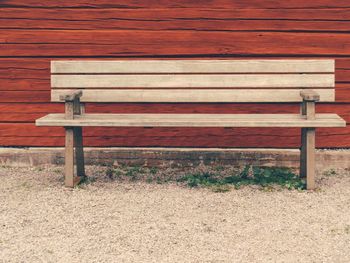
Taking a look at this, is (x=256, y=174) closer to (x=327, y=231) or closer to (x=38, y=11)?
(x=327, y=231)

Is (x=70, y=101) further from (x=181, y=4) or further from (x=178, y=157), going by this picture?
(x=181, y=4)

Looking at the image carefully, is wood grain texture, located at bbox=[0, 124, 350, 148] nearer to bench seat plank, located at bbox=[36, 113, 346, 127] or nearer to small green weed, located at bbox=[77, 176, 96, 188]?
small green weed, located at bbox=[77, 176, 96, 188]

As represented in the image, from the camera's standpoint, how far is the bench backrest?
4.85 metres

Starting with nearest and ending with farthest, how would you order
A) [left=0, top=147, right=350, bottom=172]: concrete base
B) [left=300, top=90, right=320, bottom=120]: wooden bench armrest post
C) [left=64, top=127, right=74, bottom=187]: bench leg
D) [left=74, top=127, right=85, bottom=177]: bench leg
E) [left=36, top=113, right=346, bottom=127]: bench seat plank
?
[left=36, top=113, right=346, bottom=127]: bench seat plank → [left=300, top=90, right=320, bottom=120]: wooden bench armrest post → [left=64, top=127, right=74, bottom=187]: bench leg → [left=74, top=127, right=85, bottom=177]: bench leg → [left=0, top=147, right=350, bottom=172]: concrete base

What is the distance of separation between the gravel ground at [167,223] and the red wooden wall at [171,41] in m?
0.72

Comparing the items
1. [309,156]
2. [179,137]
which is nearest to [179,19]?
[179,137]

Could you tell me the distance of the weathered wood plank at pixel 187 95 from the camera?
15.9ft

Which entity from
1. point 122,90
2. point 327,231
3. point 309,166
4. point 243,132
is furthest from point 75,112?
point 327,231

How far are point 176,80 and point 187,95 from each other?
152 millimetres

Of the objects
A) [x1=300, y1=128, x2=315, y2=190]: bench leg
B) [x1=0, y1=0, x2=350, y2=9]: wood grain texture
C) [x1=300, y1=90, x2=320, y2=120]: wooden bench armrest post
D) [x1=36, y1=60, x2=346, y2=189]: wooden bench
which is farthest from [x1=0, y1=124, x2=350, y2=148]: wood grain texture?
[x1=0, y1=0, x2=350, y2=9]: wood grain texture

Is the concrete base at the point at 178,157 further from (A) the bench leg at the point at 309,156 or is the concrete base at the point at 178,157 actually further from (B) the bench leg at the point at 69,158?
(B) the bench leg at the point at 69,158

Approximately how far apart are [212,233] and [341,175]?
6.23 feet

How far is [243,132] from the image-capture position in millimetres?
5336

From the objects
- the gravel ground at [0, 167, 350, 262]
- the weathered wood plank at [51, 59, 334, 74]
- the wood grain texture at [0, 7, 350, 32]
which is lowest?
the gravel ground at [0, 167, 350, 262]
